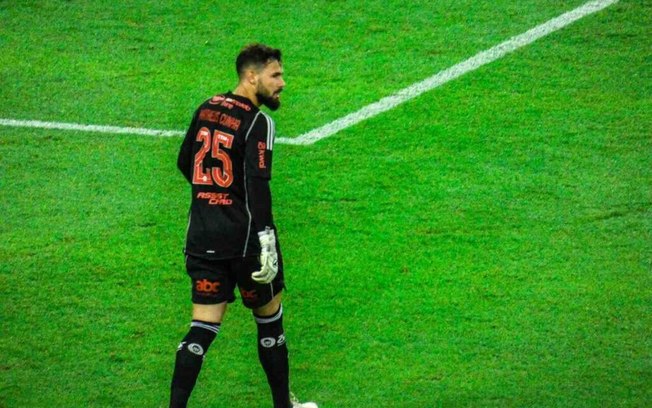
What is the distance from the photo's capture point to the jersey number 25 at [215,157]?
707 centimetres

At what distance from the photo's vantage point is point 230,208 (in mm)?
7113

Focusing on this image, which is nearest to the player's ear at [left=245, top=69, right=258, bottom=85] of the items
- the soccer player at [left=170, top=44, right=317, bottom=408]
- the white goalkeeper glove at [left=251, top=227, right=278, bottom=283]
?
the soccer player at [left=170, top=44, right=317, bottom=408]

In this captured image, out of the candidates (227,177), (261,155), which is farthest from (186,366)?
(261,155)

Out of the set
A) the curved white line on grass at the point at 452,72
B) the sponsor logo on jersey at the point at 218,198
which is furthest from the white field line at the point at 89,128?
the sponsor logo on jersey at the point at 218,198

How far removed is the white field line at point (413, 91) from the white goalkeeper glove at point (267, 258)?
385 cm

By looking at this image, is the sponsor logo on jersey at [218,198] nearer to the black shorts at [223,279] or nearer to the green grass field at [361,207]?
the black shorts at [223,279]

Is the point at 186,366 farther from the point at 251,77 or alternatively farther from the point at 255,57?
the point at 255,57

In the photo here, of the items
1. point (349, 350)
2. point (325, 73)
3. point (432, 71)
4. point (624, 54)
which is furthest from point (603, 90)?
point (349, 350)

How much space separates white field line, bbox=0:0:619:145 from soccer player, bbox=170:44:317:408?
3604 millimetres

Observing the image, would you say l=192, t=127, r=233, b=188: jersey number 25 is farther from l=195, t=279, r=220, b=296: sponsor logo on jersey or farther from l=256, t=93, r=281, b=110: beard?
l=195, t=279, r=220, b=296: sponsor logo on jersey

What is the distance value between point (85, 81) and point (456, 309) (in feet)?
15.6

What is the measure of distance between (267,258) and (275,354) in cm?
69

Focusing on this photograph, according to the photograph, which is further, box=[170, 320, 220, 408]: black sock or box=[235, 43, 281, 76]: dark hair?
box=[235, 43, 281, 76]: dark hair

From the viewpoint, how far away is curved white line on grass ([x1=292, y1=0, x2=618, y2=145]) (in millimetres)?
10953
